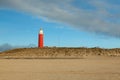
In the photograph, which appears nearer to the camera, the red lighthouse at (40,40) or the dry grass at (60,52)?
the dry grass at (60,52)

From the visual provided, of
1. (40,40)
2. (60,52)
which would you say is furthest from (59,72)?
(40,40)

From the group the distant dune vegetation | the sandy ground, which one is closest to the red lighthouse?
the distant dune vegetation

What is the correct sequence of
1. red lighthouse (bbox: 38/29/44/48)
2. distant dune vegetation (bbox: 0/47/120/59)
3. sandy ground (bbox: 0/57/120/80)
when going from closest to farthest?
1. sandy ground (bbox: 0/57/120/80)
2. distant dune vegetation (bbox: 0/47/120/59)
3. red lighthouse (bbox: 38/29/44/48)

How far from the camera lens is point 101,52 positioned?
5044 cm

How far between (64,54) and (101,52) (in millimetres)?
5830

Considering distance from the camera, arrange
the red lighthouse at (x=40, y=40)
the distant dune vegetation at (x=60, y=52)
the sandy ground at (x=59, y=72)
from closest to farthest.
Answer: the sandy ground at (x=59, y=72), the distant dune vegetation at (x=60, y=52), the red lighthouse at (x=40, y=40)

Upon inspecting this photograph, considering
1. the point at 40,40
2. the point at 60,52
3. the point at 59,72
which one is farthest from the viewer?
the point at 40,40

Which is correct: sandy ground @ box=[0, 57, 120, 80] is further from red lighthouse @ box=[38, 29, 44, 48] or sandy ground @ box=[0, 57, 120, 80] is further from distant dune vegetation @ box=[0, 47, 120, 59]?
red lighthouse @ box=[38, 29, 44, 48]

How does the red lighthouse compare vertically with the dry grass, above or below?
above

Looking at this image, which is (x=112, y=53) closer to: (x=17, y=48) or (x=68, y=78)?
(x=17, y=48)

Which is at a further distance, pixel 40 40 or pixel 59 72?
pixel 40 40

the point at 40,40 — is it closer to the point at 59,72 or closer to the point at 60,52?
the point at 60,52

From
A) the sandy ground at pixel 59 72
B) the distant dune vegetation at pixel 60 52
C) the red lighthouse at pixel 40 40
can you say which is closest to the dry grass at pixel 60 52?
the distant dune vegetation at pixel 60 52

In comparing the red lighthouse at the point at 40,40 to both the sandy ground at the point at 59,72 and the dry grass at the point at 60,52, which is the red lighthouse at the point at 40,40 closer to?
the dry grass at the point at 60,52
